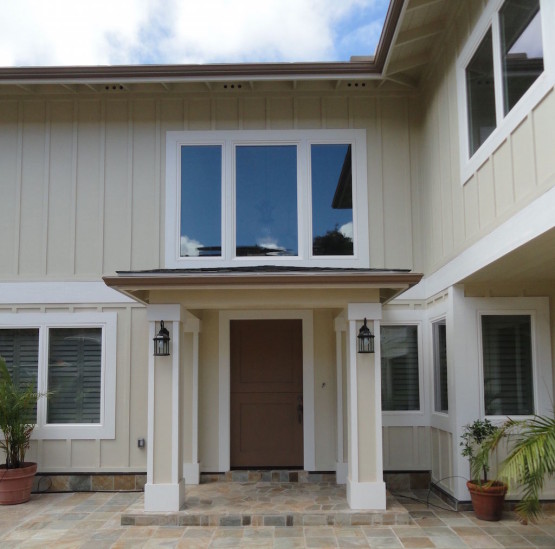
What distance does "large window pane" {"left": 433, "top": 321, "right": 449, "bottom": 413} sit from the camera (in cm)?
771

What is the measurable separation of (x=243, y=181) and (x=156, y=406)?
3347 mm

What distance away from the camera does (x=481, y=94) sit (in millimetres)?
6355

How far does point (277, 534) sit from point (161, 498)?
1.26 metres

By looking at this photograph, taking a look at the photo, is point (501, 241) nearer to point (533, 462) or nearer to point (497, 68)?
point (497, 68)

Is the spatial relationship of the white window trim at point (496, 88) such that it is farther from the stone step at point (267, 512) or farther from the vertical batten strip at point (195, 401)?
the vertical batten strip at point (195, 401)

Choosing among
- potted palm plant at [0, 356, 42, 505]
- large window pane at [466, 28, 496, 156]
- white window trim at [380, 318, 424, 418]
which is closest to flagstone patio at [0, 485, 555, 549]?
potted palm plant at [0, 356, 42, 505]

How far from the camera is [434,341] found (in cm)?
805

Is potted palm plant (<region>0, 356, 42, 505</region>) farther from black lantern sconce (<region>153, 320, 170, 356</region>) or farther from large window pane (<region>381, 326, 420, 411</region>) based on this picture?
large window pane (<region>381, 326, 420, 411</region>)

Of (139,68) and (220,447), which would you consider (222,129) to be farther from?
(220,447)

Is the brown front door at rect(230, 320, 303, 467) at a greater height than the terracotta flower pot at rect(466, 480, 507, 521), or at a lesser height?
greater

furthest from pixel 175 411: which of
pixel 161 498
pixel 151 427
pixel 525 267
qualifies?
pixel 525 267

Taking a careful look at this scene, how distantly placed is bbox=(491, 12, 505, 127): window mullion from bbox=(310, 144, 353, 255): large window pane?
2928 mm

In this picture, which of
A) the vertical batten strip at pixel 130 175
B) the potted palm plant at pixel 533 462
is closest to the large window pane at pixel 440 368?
the potted palm plant at pixel 533 462

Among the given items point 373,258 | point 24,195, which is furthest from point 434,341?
point 24,195
